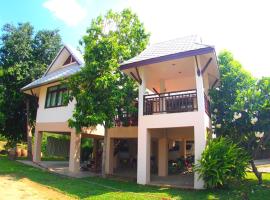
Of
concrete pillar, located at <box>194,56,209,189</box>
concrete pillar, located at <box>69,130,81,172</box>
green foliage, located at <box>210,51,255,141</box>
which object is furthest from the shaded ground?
concrete pillar, located at <box>69,130,81,172</box>

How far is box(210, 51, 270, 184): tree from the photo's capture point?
13273 mm

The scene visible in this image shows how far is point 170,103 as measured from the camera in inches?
548

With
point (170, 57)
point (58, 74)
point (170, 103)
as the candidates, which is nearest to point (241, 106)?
point (170, 103)

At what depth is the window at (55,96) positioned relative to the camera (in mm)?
18953

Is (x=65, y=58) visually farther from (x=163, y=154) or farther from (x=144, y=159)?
(x=144, y=159)

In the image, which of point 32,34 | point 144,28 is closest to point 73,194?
point 144,28

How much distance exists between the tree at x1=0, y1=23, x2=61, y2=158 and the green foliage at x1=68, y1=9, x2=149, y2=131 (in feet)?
33.8

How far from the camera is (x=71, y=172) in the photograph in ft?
53.9

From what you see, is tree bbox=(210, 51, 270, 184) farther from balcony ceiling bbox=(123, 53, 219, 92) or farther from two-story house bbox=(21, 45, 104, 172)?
two-story house bbox=(21, 45, 104, 172)

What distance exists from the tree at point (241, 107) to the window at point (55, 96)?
9599 millimetres

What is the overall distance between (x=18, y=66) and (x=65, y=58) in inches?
184

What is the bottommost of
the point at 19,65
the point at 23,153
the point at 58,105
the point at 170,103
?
the point at 23,153

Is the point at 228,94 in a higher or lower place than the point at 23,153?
higher

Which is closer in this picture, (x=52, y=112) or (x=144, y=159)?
(x=144, y=159)
